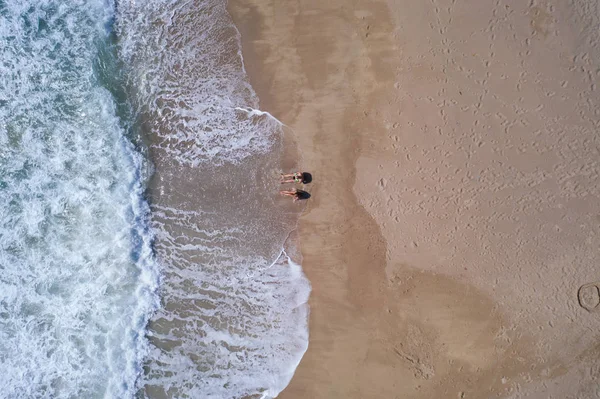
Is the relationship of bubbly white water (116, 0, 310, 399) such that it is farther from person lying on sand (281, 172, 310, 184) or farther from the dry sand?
the dry sand

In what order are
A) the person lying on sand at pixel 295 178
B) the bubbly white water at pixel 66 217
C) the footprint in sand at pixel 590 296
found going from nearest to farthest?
1. the footprint in sand at pixel 590 296
2. the person lying on sand at pixel 295 178
3. the bubbly white water at pixel 66 217

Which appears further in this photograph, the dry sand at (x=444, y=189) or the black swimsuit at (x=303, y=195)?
the black swimsuit at (x=303, y=195)

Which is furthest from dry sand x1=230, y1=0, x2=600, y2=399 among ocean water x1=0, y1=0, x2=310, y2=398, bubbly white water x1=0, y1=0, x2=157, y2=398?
bubbly white water x1=0, y1=0, x2=157, y2=398

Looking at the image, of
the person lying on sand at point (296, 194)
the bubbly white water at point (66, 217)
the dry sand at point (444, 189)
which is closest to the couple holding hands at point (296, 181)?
the person lying on sand at point (296, 194)

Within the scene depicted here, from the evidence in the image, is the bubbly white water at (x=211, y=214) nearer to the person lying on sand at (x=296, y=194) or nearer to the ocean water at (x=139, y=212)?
the ocean water at (x=139, y=212)

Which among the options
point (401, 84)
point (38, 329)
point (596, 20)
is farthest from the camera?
point (38, 329)

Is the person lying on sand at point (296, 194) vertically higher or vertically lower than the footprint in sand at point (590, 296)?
higher

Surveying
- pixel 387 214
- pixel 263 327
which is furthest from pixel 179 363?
pixel 387 214

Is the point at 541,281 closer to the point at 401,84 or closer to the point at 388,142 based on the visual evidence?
the point at 388,142
